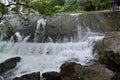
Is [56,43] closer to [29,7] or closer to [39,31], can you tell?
[39,31]

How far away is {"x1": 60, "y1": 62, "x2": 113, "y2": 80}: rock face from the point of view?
8.65 meters

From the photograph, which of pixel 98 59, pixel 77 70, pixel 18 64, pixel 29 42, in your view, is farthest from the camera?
pixel 29 42

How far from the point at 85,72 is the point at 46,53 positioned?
4110 millimetres

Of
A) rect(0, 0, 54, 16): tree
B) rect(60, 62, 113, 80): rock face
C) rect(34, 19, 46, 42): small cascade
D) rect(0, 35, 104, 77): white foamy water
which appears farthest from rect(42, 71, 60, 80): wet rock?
rect(34, 19, 46, 42): small cascade

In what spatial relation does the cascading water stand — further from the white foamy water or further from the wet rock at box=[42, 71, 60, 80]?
the wet rock at box=[42, 71, 60, 80]

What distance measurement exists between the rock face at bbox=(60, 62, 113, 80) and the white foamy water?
5.05 ft

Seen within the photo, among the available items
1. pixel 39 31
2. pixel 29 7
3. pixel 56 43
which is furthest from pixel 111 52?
pixel 39 31

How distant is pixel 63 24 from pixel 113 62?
6341 millimetres

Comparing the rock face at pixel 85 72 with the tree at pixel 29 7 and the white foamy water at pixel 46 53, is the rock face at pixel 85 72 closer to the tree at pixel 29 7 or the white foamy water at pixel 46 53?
the white foamy water at pixel 46 53

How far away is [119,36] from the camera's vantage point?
9.66 meters

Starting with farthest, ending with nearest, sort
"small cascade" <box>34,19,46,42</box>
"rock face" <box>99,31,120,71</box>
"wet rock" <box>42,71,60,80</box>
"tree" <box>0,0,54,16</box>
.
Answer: "small cascade" <box>34,19,46,42</box>
"wet rock" <box>42,71,60,80</box>
"rock face" <box>99,31,120,71</box>
"tree" <box>0,0,54,16</box>

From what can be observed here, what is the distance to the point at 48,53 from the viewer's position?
41.3 ft

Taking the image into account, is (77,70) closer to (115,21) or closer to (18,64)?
(18,64)

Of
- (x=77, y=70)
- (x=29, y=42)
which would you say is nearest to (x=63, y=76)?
(x=77, y=70)
